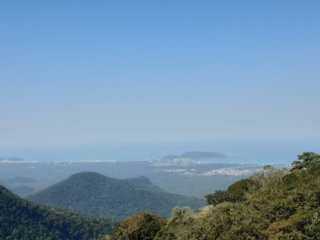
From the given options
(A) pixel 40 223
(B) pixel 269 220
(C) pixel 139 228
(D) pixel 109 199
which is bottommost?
(D) pixel 109 199

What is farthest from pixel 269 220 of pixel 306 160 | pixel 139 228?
pixel 306 160

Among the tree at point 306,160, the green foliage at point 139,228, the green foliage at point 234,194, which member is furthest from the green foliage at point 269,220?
the tree at point 306,160

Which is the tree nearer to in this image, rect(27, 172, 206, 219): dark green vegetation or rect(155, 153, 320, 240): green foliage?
rect(155, 153, 320, 240): green foliage

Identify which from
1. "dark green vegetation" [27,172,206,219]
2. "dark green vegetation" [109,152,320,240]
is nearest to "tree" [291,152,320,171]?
"dark green vegetation" [109,152,320,240]

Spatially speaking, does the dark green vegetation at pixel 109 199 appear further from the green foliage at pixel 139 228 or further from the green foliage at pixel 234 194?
the green foliage at pixel 139 228

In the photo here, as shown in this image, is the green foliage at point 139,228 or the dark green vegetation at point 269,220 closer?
the dark green vegetation at point 269,220

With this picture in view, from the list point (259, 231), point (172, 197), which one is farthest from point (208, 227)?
point (172, 197)

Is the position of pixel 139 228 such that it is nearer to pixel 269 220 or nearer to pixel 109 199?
pixel 269 220
